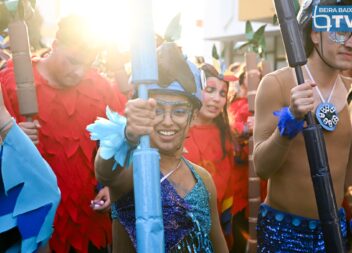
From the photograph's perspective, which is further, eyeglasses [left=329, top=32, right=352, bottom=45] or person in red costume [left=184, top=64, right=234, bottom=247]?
person in red costume [left=184, top=64, right=234, bottom=247]

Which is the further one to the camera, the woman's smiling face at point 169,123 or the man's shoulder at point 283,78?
the man's shoulder at point 283,78

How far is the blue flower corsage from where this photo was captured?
2.07 meters

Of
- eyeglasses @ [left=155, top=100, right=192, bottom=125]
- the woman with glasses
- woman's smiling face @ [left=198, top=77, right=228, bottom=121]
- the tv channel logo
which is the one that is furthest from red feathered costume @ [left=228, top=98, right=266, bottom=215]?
the tv channel logo

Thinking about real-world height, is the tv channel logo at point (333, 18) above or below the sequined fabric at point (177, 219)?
above

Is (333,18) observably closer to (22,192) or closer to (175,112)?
(175,112)

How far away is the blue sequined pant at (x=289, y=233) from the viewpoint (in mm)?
2820

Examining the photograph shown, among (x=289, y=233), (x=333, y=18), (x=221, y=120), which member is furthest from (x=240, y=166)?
(x=333, y=18)

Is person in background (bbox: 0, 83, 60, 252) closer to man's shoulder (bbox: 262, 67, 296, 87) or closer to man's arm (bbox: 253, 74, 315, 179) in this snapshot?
man's arm (bbox: 253, 74, 315, 179)

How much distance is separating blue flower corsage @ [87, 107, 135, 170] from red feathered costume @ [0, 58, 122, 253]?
182cm

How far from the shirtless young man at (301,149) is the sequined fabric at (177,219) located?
1.29 feet

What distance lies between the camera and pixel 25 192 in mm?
2100

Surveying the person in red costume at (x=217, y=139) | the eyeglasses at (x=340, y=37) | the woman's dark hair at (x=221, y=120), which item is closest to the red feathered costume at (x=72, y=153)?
the person in red costume at (x=217, y=139)

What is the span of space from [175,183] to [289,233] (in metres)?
0.59

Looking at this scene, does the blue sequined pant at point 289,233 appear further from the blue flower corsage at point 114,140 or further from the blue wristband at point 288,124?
the blue flower corsage at point 114,140
